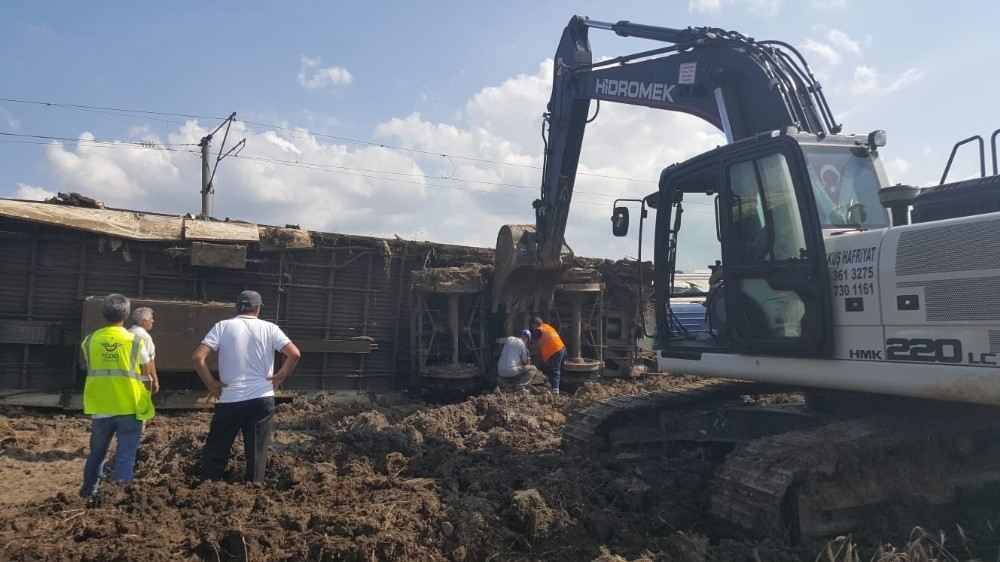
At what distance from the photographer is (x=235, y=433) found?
498 cm

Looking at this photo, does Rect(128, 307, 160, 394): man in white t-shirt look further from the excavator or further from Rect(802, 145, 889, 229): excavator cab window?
Rect(802, 145, 889, 229): excavator cab window

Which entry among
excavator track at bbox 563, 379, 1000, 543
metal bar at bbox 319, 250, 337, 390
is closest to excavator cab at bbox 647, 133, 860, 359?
excavator track at bbox 563, 379, 1000, 543

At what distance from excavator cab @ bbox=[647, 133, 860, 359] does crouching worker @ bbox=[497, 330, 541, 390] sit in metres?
4.68

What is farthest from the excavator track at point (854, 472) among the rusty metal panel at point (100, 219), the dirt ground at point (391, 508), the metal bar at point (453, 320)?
the rusty metal panel at point (100, 219)

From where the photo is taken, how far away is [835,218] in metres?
4.93

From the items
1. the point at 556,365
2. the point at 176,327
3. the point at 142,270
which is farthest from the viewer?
the point at 556,365

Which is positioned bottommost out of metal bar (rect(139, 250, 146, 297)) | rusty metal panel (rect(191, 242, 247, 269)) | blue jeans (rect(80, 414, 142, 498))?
blue jeans (rect(80, 414, 142, 498))

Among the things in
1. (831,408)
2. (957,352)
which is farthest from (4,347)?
(957,352)

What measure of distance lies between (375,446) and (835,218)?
178 inches

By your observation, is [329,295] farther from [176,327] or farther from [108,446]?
[108,446]

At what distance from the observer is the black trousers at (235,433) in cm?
492

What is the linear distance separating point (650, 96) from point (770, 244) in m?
3.05

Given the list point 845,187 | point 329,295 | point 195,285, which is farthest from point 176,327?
point 845,187

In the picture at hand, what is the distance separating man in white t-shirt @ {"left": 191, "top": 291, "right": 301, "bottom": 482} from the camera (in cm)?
493
